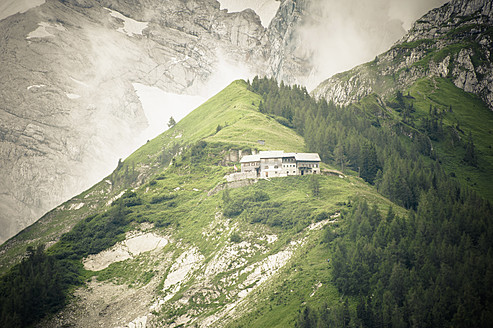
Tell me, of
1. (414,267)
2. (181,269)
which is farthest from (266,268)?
(414,267)

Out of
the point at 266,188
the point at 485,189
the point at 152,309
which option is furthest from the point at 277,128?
the point at 152,309

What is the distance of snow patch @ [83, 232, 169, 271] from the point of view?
132m

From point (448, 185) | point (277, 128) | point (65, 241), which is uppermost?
point (277, 128)

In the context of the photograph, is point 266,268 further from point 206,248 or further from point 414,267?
point 414,267

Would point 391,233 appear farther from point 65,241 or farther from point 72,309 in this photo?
point 65,241

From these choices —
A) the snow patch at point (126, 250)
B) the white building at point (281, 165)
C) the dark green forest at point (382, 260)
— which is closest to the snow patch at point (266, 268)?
the dark green forest at point (382, 260)

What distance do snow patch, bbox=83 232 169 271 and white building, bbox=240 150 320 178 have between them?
36.8m

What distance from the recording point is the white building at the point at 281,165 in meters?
151

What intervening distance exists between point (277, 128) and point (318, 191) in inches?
2535

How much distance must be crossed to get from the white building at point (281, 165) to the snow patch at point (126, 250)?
1450 inches

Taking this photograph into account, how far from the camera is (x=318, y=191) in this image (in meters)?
136

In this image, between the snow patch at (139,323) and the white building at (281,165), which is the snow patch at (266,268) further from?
the white building at (281,165)

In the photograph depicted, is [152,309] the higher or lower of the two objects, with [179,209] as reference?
lower

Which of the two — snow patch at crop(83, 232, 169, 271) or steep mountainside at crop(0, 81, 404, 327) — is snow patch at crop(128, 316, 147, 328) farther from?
snow patch at crop(83, 232, 169, 271)
